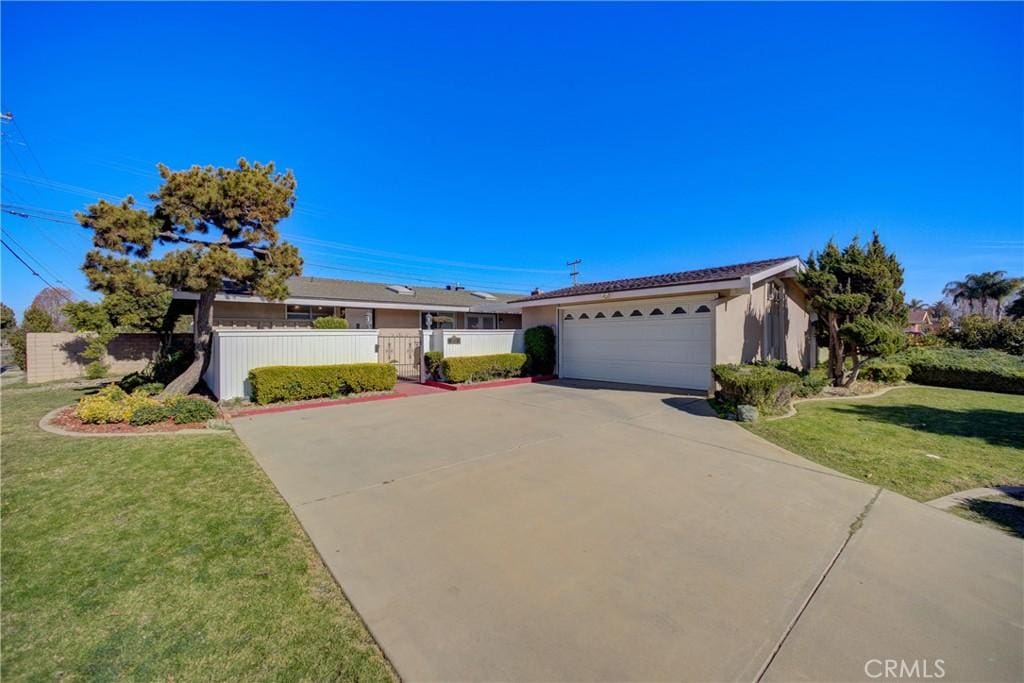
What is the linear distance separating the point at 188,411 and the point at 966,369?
2088 centimetres

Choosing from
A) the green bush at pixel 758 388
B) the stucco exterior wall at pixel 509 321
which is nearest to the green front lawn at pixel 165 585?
the green bush at pixel 758 388

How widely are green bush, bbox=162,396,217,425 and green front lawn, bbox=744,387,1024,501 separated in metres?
10.3

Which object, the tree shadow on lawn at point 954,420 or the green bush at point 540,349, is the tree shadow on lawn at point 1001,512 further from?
the green bush at point 540,349

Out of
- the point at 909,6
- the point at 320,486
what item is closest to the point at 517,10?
the point at 909,6

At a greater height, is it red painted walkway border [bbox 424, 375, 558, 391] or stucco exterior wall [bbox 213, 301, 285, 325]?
stucco exterior wall [bbox 213, 301, 285, 325]

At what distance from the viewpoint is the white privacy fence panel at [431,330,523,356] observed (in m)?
13.7

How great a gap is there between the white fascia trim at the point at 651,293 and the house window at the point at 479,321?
5551 mm

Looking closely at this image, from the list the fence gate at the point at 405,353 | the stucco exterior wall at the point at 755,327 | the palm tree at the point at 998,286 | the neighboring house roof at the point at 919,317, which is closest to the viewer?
the stucco exterior wall at the point at 755,327

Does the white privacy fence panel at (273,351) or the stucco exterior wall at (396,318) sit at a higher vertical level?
the stucco exterior wall at (396,318)

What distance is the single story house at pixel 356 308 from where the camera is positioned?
15.0 metres

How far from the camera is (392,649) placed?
7.32 feet

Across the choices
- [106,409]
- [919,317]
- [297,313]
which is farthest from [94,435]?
[919,317]
